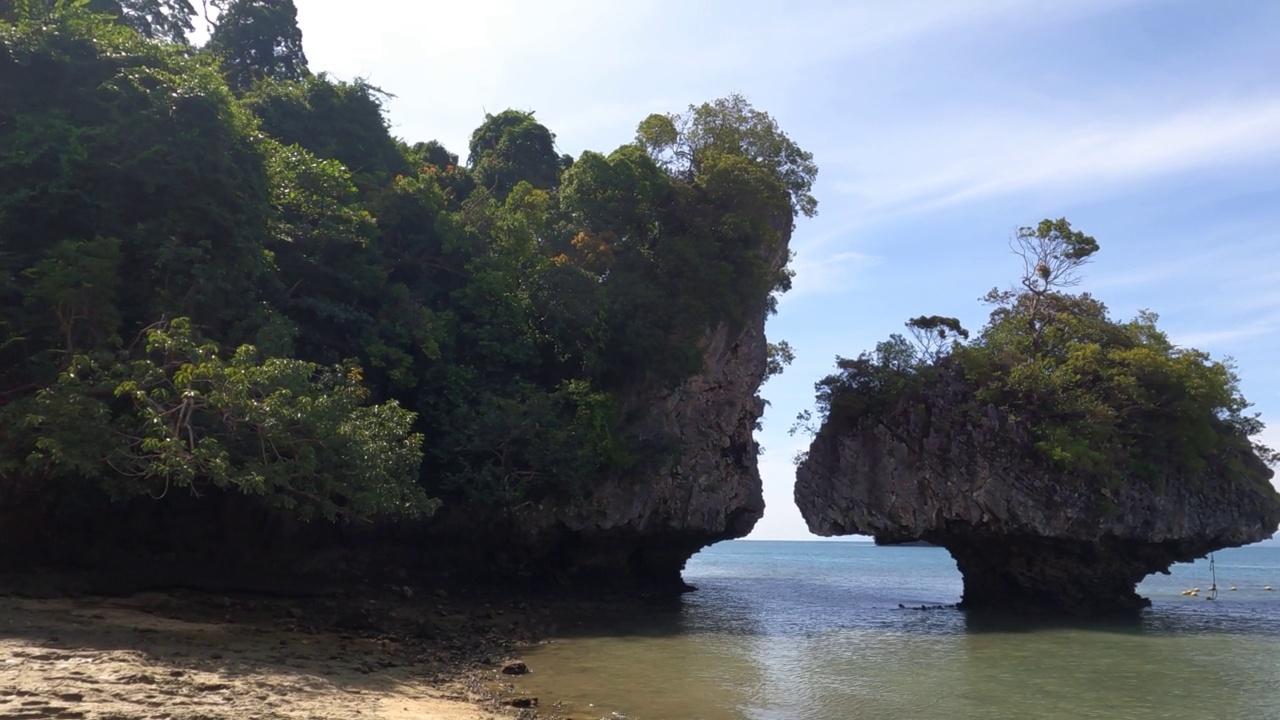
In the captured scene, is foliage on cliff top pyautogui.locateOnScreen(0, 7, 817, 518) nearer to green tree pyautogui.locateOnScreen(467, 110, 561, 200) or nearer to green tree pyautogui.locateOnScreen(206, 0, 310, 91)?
green tree pyautogui.locateOnScreen(206, 0, 310, 91)

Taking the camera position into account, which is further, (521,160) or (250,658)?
(521,160)

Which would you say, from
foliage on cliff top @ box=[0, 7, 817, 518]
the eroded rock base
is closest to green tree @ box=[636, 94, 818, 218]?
foliage on cliff top @ box=[0, 7, 817, 518]

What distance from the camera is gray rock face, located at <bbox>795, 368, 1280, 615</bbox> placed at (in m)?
22.8

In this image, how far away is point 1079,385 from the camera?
23.0 metres

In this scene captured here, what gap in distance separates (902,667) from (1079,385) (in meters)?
12.5

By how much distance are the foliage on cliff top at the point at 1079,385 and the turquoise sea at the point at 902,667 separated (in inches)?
176

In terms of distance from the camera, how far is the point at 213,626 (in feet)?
38.4

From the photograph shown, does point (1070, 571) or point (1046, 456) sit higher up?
point (1046, 456)

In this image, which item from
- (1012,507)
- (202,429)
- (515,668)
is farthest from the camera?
(1012,507)

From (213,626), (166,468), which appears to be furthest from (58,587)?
(166,468)

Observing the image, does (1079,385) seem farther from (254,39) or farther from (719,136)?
(254,39)

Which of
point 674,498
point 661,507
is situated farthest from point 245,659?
point 674,498

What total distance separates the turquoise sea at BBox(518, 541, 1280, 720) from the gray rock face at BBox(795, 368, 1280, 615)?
1.95 m

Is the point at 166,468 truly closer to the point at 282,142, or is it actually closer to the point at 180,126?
the point at 180,126
